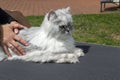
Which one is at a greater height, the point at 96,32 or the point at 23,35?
the point at 23,35

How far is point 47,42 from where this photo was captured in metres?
2.83

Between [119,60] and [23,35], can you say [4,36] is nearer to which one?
[23,35]

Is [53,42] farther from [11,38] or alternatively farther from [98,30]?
[98,30]

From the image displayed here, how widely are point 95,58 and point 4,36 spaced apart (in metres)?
0.73

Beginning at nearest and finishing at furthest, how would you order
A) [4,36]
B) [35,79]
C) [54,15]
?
[35,79] < [54,15] < [4,36]

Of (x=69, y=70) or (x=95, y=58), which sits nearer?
(x=69, y=70)

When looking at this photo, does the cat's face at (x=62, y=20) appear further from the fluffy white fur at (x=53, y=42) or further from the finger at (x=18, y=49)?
the finger at (x=18, y=49)

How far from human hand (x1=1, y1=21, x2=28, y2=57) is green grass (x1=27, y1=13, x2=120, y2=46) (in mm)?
3299

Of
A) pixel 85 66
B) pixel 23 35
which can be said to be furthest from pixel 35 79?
pixel 23 35

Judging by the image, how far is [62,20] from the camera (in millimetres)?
2785

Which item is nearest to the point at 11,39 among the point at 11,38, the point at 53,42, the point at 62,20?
the point at 11,38

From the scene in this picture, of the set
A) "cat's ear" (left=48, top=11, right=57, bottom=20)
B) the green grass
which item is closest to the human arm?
"cat's ear" (left=48, top=11, right=57, bottom=20)

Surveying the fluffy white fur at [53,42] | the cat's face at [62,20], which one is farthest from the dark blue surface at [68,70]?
the cat's face at [62,20]

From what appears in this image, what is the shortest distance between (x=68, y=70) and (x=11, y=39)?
616 mm
